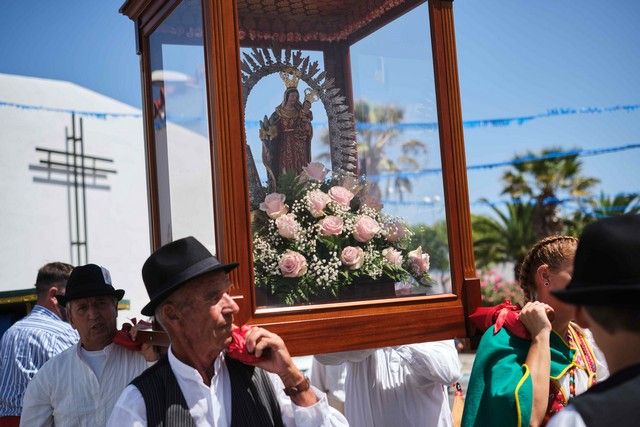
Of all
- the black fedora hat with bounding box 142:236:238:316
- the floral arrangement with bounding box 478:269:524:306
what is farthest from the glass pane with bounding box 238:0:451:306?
the floral arrangement with bounding box 478:269:524:306

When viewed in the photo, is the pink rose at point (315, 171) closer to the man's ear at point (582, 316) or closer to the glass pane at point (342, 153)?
the glass pane at point (342, 153)

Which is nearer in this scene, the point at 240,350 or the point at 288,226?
the point at 240,350

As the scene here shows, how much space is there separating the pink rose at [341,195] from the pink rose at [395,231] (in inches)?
8.0

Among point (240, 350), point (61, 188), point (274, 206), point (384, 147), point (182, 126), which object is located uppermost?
point (61, 188)

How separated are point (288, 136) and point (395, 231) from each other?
62cm

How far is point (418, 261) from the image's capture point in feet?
11.6

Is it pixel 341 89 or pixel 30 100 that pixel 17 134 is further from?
pixel 341 89

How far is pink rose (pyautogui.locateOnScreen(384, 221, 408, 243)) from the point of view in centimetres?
350

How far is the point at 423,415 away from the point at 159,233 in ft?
6.59

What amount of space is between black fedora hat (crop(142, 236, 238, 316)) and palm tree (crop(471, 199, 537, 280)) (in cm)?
2593

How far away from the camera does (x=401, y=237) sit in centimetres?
353

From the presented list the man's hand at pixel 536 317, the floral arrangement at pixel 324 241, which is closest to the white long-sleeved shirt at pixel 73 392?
the floral arrangement at pixel 324 241

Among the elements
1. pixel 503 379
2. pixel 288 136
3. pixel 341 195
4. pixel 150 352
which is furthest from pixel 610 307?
pixel 150 352

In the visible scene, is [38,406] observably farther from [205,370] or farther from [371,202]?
[371,202]
